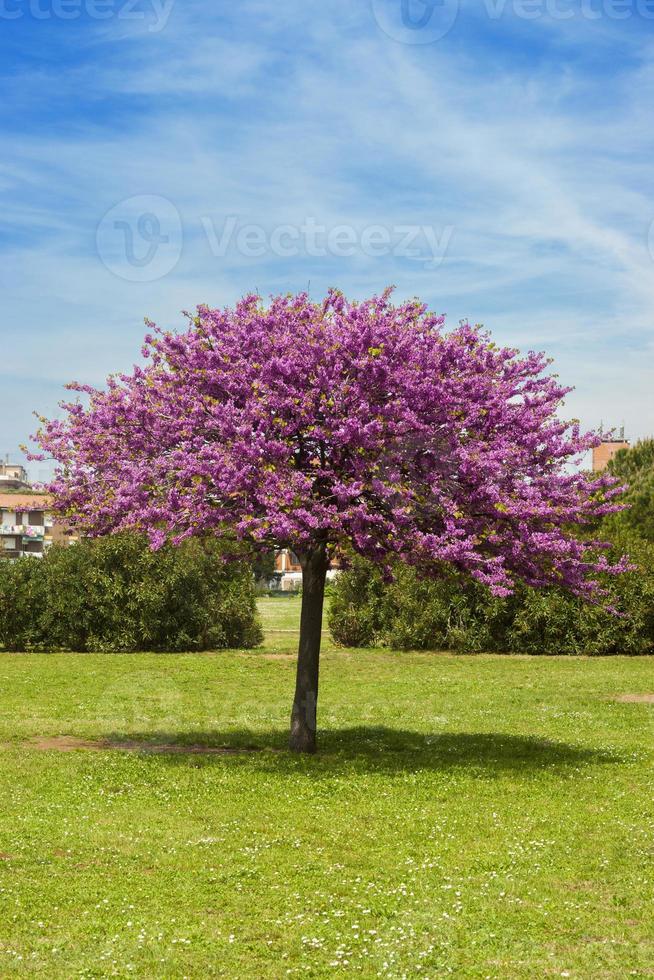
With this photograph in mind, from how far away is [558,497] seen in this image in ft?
50.6

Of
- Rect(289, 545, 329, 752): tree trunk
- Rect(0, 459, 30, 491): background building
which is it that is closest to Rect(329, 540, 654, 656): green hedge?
Rect(289, 545, 329, 752): tree trunk


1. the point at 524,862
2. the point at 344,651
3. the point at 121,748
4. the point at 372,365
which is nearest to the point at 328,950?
the point at 524,862

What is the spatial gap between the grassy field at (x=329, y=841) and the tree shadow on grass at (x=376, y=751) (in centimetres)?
7

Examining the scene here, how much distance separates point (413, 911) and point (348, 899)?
2.15 feet

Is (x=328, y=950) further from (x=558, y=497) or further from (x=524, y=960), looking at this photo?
(x=558, y=497)

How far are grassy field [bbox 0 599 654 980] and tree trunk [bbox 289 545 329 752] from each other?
17.8 inches

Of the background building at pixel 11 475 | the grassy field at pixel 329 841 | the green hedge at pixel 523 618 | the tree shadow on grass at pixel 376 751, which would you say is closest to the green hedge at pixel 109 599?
the green hedge at pixel 523 618

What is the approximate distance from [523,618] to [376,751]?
691 inches

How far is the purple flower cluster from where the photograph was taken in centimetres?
1467

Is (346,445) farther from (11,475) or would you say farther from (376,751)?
(11,475)

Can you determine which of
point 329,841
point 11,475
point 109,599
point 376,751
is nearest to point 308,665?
point 376,751

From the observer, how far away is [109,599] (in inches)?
1320

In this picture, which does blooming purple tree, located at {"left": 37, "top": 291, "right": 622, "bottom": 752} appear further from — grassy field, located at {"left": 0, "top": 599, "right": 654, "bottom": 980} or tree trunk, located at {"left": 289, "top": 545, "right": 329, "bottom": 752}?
grassy field, located at {"left": 0, "top": 599, "right": 654, "bottom": 980}

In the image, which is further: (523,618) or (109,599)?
(523,618)
